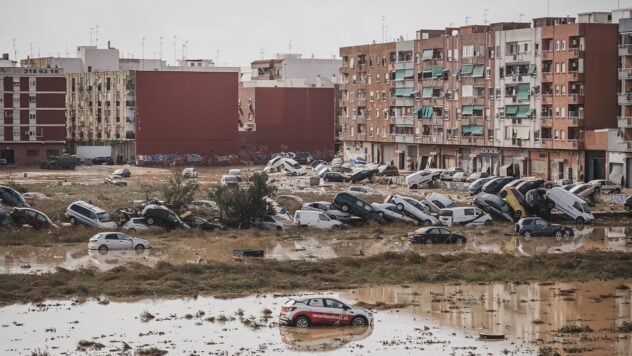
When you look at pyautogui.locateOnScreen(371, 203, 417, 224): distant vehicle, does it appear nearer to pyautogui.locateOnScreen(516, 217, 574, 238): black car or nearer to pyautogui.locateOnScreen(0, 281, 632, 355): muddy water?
pyautogui.locateOnScreen(516, 217, 574, 238): black car

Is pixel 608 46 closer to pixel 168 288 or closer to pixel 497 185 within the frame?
pixel 497 185

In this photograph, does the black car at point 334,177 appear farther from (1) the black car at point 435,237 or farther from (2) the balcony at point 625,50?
(1) the black car at point 435,237

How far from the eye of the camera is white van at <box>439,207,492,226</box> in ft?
196

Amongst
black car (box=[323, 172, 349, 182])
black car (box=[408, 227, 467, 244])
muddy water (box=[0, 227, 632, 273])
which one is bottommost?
muddy water (box=[0, 227, 632, 273])

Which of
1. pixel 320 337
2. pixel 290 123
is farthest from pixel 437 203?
pixel 290 123

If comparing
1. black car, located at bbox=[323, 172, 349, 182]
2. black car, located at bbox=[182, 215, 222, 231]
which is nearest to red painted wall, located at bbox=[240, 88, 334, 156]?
black car, located at bbox=[323, 172, 349, 182]

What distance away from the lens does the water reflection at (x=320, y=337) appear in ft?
105

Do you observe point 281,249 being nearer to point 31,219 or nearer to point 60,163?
point 31,219

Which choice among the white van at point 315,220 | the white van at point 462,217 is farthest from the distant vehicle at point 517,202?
the white van at point 315,220

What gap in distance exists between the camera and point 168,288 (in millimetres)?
40375

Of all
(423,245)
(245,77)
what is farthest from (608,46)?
(245,77)

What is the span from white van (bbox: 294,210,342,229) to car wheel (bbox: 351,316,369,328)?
23533 mm

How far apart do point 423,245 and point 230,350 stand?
2240 centimetres

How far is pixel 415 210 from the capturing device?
59656mm
